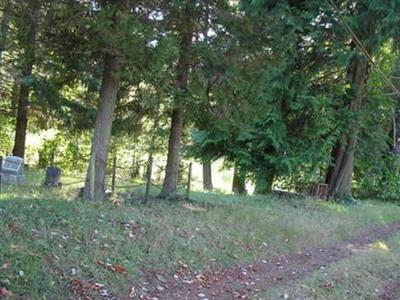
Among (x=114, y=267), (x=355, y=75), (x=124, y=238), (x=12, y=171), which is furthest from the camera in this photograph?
(x=355, y=75)

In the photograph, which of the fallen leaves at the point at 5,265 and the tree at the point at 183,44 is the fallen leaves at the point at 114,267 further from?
the tree at the point at 183,44

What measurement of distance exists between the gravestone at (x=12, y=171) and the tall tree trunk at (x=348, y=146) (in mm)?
10727

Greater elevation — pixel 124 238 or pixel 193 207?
pixel 193 207

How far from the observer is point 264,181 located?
1697 cm

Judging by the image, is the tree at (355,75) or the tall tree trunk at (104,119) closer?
the tall tree trunk at (104,119)

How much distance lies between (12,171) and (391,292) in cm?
975

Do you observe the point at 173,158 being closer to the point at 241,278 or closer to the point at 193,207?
the point at 193,207

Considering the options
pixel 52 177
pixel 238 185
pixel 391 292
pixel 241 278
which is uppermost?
pixel 238 185

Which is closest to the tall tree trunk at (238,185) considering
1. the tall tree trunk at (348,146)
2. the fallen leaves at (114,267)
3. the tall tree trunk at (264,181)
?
the tall tree trunk at (264,181)

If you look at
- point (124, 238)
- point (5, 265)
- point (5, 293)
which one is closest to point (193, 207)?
point (124, 238)

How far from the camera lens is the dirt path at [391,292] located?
768 cm

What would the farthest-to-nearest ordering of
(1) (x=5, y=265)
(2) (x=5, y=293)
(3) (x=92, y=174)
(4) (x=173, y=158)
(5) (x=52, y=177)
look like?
(5) (x=52, y=177), (4) (x=173, y=158), (3) (x=92, y=174), (1) (x=5, y=265), (2) (x=5, y=293)

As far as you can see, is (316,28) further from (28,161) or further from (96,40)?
(28,161)

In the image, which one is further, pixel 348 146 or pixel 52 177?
pixel 348 146
